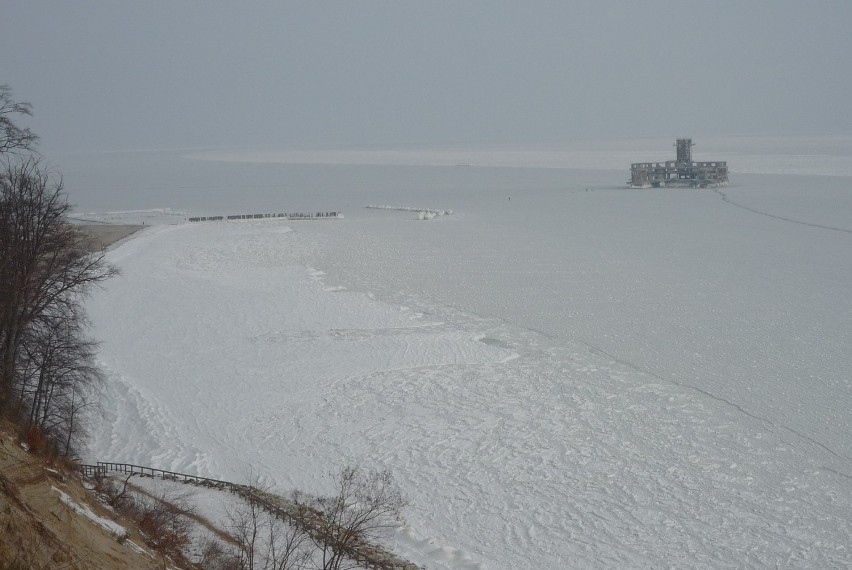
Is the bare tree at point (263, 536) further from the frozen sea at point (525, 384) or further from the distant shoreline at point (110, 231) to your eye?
the distant shoreline at point (110, 231)

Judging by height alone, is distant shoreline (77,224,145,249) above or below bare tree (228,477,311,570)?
above

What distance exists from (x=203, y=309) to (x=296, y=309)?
2990mm

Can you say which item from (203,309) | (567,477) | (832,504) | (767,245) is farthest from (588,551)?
(767,245)

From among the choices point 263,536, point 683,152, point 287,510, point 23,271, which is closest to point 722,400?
point 287,510

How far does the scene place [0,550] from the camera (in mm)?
6914

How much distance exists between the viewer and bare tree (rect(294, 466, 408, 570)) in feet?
37.6

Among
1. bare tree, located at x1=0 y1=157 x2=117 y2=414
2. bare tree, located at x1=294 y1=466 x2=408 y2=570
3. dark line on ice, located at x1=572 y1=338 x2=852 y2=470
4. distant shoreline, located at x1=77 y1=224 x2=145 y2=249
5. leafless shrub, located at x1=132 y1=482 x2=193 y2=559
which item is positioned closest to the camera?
leafless shrub, located at x1=132 y1=482 x2=193 y2=559

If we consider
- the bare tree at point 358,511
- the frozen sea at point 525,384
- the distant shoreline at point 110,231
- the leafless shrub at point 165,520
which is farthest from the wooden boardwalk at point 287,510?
the distant shoreline at point 110,231

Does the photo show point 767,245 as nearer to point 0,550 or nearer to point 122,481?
point 122,481

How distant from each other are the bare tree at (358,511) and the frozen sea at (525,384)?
401mm

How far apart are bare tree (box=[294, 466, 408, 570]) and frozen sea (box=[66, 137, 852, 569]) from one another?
0.40 meters

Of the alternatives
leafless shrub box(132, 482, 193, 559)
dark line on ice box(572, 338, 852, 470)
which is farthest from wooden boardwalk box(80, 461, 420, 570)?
dark line on ice box(572, 338, 852, 470)

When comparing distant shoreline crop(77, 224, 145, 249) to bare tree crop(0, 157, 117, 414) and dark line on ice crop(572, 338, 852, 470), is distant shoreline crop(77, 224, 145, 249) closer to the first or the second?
bare tree crop(0, 157, 117, 414)

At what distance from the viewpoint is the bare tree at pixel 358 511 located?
1147 cm
